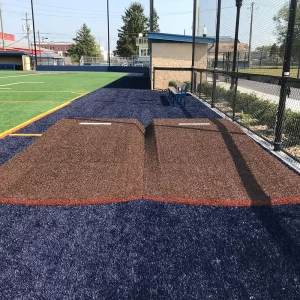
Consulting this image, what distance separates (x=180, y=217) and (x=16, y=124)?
5884 mm

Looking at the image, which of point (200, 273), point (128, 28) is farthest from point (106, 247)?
point (128, 28)

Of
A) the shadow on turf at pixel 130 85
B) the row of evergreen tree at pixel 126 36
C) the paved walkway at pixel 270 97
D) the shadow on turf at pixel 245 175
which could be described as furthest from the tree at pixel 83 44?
the shadow on turf at pixel 245 175

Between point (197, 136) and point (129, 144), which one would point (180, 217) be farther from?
point (197, 136)

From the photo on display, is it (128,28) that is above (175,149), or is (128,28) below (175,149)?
above

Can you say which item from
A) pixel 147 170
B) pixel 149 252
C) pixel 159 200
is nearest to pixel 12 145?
pixel 147 170

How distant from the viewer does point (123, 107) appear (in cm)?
1058

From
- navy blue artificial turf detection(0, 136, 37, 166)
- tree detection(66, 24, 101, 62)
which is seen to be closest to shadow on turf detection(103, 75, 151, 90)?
navy blue artificial turf detection(0, 136, 37, 166)

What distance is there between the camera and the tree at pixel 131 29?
86375 millimetres

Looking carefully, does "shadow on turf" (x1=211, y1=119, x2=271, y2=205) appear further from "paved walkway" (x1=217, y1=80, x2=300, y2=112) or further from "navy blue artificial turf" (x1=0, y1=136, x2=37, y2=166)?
"navy blue artificial turf" (x1=0, y1=136, x2=37, y2=166)

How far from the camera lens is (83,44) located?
85.2 metres

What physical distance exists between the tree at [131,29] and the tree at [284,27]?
83827 millimetres

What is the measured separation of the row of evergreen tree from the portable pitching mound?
277 ft

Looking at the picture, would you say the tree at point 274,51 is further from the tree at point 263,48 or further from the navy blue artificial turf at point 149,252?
the navy blue artificial turf at point 149,252

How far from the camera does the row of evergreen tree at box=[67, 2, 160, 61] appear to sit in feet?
281
